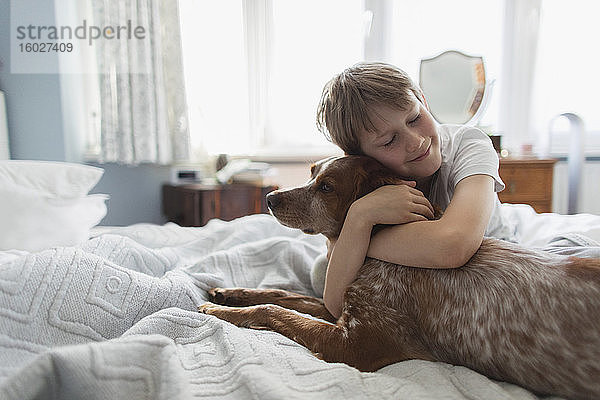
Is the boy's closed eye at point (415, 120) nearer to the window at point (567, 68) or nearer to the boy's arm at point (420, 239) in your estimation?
the boy's arm at point (420, 239)

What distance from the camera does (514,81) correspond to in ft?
12.9

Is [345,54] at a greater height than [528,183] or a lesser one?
greater

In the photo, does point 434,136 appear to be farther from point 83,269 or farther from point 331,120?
point 83,269

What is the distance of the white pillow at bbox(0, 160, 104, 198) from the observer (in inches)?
68.6

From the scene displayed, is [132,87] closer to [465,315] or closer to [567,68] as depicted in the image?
[465,315]

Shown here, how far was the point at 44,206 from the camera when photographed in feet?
5.56

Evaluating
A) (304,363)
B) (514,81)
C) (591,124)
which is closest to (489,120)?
(514,81)

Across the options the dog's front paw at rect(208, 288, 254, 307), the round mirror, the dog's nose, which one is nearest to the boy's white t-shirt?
the dog's nose

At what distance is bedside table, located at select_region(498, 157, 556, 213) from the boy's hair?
6.90ft

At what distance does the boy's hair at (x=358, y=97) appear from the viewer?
126 centimetres

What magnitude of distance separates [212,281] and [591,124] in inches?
146

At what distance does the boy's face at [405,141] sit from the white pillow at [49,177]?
115cm

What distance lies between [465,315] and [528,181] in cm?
255

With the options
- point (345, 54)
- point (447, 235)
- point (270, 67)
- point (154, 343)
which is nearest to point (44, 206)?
point (154, 343)
